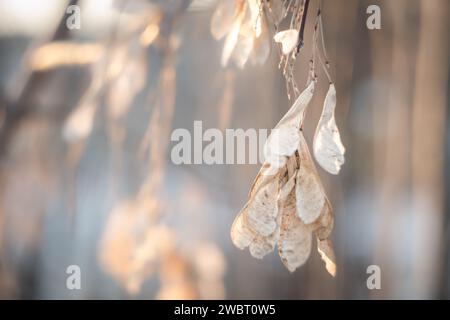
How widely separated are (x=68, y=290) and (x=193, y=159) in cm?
45

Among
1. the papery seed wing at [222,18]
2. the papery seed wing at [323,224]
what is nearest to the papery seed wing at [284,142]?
the papery seed wing at [323,224]

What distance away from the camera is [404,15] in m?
1.21

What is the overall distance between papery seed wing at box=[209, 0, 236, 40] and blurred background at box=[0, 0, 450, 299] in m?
0.02

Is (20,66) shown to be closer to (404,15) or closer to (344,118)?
(344,118)

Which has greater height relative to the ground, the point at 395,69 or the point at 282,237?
the point at 395,69

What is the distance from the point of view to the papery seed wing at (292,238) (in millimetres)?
730

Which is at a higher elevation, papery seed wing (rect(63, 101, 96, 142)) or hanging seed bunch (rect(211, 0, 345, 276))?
papery seed wing (rect(63, 101, 96, 142))

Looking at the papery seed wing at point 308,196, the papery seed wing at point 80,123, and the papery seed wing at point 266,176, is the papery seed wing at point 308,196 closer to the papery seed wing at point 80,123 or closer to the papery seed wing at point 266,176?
the papery seed wing at point 266,176

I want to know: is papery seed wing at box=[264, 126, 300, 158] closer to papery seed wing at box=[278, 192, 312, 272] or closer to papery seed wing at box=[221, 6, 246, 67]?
papery seed wing at box=[278, 192, 312, 272]

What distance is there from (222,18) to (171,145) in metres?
0.33

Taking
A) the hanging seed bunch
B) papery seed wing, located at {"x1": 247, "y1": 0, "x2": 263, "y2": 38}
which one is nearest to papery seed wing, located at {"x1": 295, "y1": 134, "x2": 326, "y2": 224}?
the hanging seed bunch

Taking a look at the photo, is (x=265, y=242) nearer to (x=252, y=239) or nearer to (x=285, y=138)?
(x=252, y=239)

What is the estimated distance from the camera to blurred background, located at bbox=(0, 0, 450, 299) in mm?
1188
